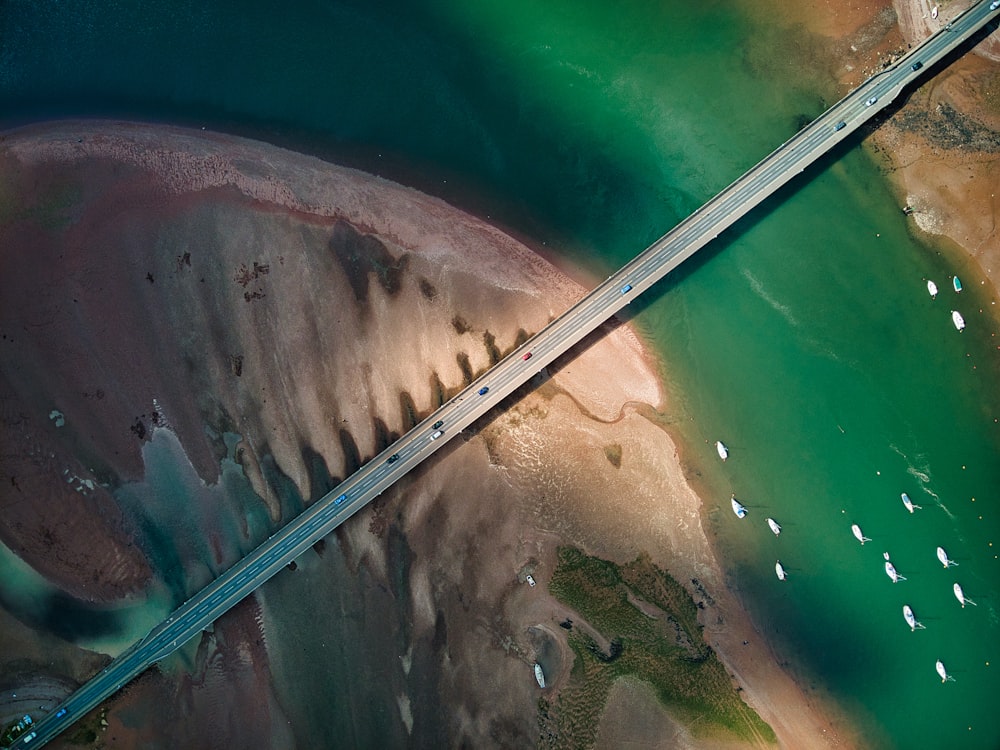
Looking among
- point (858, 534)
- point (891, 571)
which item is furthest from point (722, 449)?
point (891, 571)

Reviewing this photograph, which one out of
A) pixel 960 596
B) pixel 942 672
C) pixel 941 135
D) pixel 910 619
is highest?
pixel 941 135

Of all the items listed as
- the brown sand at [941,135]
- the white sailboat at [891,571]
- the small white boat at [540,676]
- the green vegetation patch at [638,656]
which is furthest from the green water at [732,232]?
the small white boat at [540,676]

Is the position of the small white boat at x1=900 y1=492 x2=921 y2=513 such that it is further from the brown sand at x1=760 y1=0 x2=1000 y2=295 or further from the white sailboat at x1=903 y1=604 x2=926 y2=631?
the brown sand at x1=760 y1=0 x2=1000 y2=295

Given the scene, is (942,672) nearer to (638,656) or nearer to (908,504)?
(908,504)

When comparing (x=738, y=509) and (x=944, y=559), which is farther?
(x=738, y=509)

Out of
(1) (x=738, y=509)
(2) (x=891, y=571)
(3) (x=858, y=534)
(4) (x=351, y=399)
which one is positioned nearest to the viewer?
(2) (x=891, y=571)

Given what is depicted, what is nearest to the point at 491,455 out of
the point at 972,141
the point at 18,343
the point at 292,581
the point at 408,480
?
the point at 408,480
